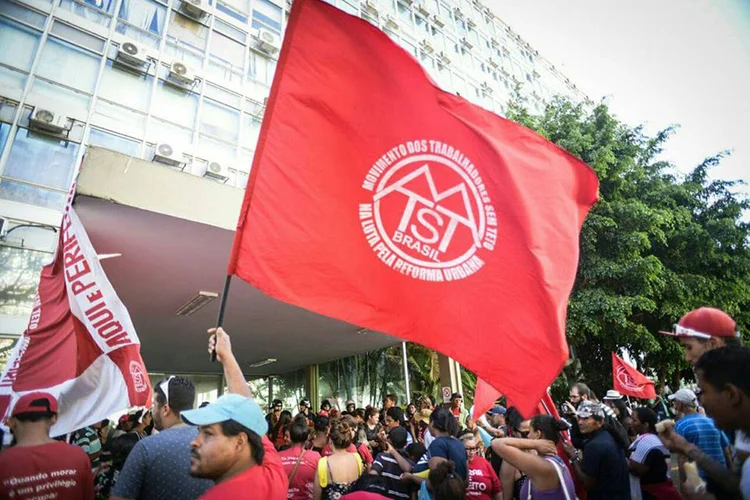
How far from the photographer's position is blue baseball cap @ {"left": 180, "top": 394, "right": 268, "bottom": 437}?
83.8 inches

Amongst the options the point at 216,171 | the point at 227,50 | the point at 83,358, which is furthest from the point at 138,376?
the point at 227,50

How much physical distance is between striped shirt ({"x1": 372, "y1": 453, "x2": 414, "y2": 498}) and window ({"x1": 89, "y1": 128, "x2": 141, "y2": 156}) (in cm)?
1062

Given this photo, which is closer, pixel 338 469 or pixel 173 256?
pixel 338 469

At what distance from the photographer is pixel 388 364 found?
1664 cm

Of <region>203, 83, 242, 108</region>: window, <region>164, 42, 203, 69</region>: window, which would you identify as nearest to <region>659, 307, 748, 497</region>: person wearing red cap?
<region>203, 83, 242, 108</region>: window

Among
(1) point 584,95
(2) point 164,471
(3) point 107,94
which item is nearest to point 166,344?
(3) point 107,94

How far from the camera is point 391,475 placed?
455 cm

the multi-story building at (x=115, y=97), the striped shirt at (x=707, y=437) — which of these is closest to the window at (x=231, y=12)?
the multi-story building at (x=115, y=97)

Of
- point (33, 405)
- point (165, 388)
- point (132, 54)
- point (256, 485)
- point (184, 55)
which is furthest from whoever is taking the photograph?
point (184, 55)

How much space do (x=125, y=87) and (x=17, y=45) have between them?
248 centimetres

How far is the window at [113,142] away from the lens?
11.6m

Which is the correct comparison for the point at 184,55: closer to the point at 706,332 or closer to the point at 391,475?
the point at 391,475

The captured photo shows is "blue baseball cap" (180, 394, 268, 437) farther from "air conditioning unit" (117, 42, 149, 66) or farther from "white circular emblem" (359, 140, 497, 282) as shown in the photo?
"air conditioning unit" (117, 42, 149, 66)

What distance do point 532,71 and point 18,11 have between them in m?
33.2
